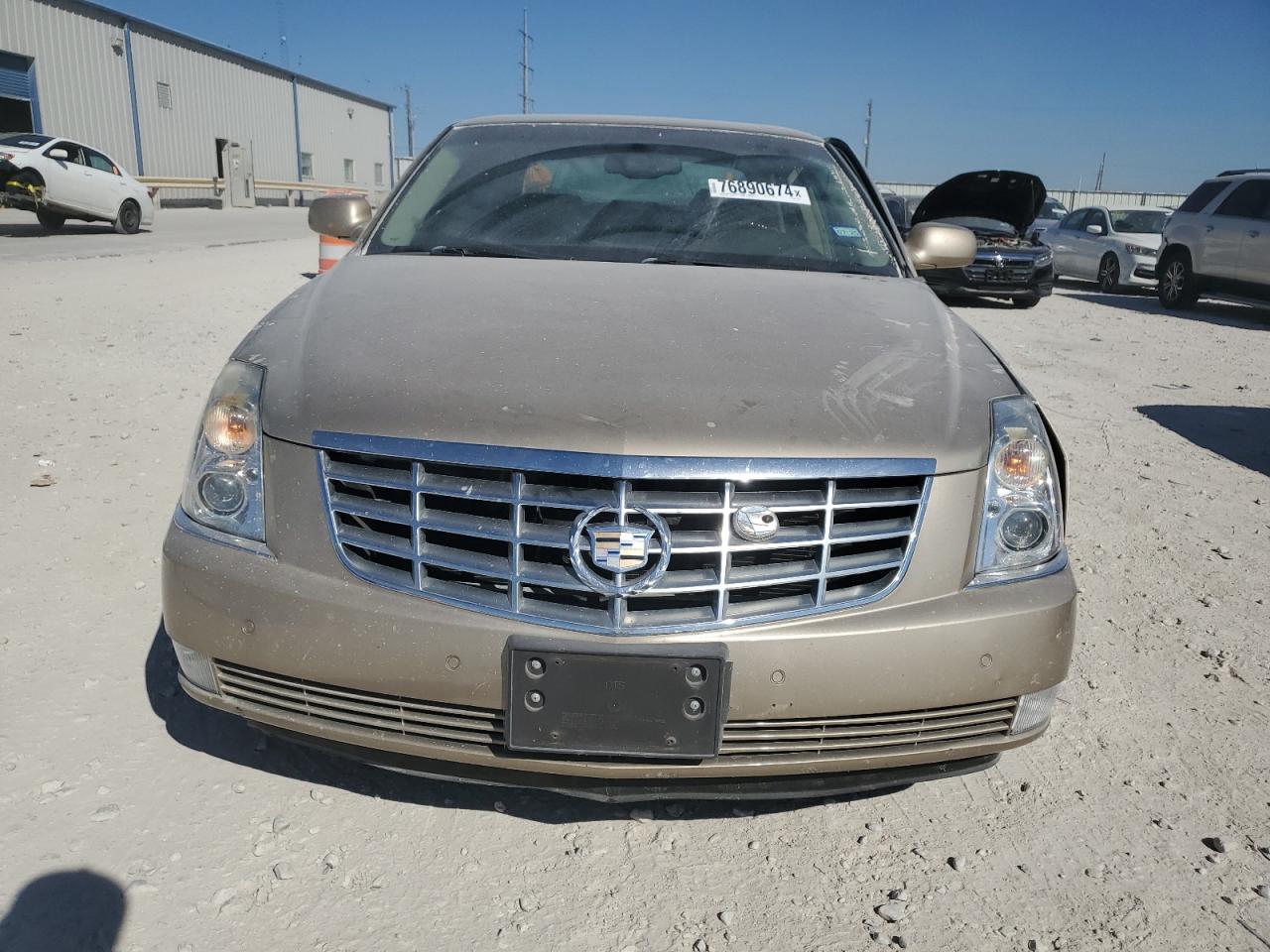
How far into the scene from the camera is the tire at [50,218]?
16.6 meters

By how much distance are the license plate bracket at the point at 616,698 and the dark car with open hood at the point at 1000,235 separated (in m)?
11.7

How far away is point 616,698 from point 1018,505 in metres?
0.91

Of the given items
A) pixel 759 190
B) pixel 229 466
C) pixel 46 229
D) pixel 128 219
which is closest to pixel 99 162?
pixel 128 219

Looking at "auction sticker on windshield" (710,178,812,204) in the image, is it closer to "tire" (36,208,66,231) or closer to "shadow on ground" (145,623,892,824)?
"shadow on ground" (145,623,892,824)

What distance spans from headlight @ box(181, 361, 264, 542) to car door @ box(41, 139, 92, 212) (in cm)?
1727

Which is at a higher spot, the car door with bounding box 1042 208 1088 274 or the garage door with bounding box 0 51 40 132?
the garage door with bounding box 0 51 40 132

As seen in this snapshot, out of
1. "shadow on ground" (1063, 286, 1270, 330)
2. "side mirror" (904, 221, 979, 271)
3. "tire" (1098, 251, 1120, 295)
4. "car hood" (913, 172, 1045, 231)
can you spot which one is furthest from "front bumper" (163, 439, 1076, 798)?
"tire" (1098, 251, 1120, 295)

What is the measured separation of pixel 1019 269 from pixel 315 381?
481 inches

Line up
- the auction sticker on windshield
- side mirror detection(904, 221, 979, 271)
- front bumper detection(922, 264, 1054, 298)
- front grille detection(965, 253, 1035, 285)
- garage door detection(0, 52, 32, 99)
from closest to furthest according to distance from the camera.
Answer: the auction sticker on windshield, side mirror detection(904, 221, 979, 271), front grille detection(965, 253, 1035, 285), front bumper detection(922, 264, 1054, 298), garage door detection(0, 52, 32, 99)

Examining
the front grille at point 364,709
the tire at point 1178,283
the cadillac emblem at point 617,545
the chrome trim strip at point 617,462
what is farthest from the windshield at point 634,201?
the tire at point 1178,283

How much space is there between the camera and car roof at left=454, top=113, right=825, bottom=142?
345 centimetres

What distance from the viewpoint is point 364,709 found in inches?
72.6

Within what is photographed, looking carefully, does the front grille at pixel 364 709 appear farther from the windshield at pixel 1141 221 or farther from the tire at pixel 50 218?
the tire at pixel 50 218

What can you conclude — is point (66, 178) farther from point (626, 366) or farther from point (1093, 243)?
point (626, 366)
